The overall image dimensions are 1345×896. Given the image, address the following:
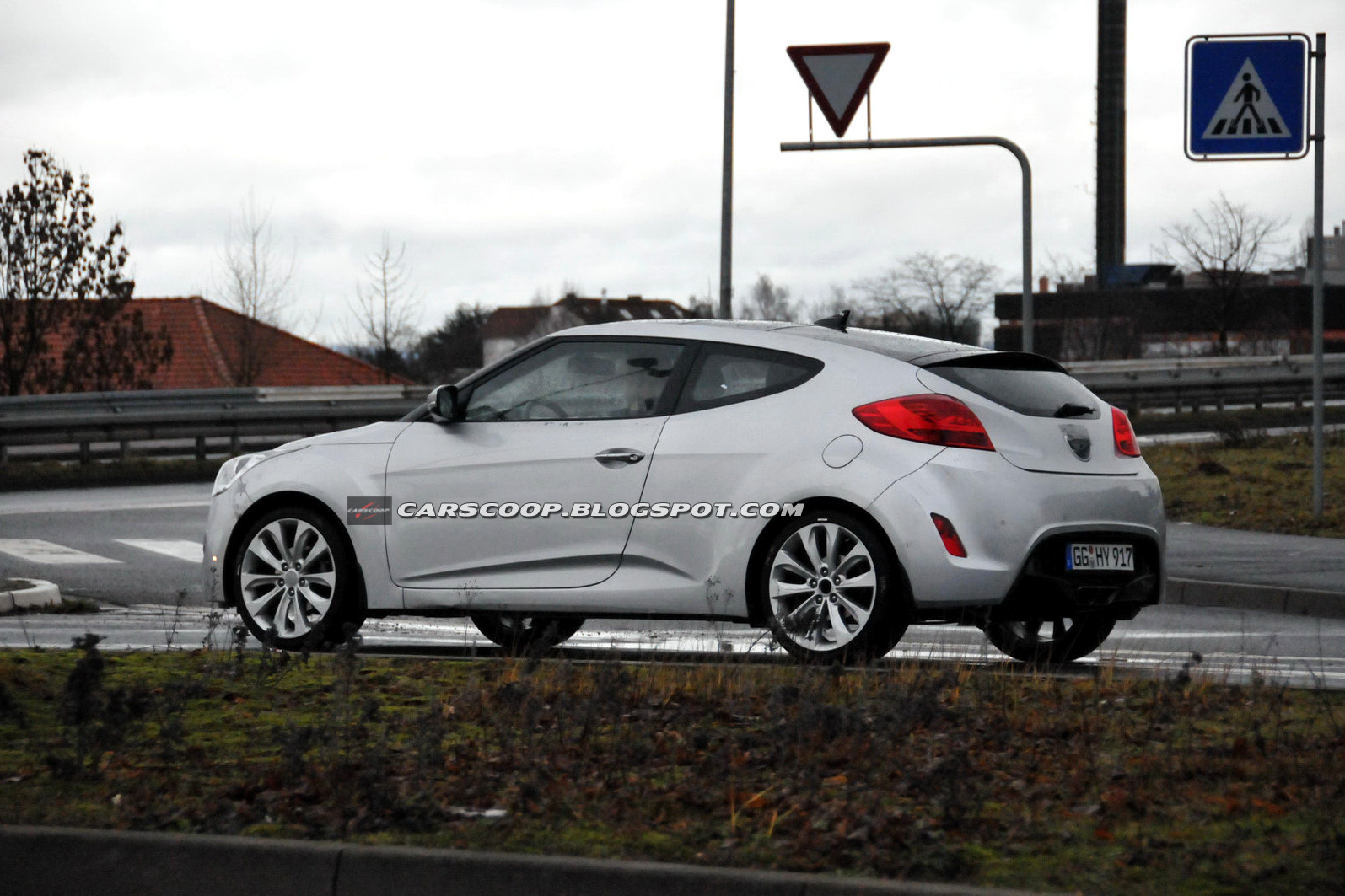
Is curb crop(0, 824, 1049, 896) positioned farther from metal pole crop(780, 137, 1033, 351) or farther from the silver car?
metal pole crop(780, 137, 1033, 351)

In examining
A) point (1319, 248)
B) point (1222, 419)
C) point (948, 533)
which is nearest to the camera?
point (948, 533)

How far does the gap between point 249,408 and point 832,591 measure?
23204 mm

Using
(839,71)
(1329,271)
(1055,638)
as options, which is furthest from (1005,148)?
(1329,271)

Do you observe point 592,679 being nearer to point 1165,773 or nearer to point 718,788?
point 718,788

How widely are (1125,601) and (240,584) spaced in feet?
13.8

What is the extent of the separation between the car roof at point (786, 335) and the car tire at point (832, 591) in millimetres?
866

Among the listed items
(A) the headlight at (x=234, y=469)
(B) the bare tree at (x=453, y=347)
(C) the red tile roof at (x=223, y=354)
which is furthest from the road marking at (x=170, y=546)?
(B) the bare tree at (x=453, y=347)

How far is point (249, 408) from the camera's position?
29.7 m

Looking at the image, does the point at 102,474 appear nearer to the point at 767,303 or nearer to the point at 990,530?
the point at 990,530

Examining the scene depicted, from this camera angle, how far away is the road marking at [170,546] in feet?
51.3

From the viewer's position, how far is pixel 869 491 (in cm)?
761

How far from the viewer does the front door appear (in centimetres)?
829

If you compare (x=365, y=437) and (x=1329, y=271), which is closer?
(x=365, y=437)

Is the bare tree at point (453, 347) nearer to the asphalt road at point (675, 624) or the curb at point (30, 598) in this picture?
the asphalt road at point (675, 624)
